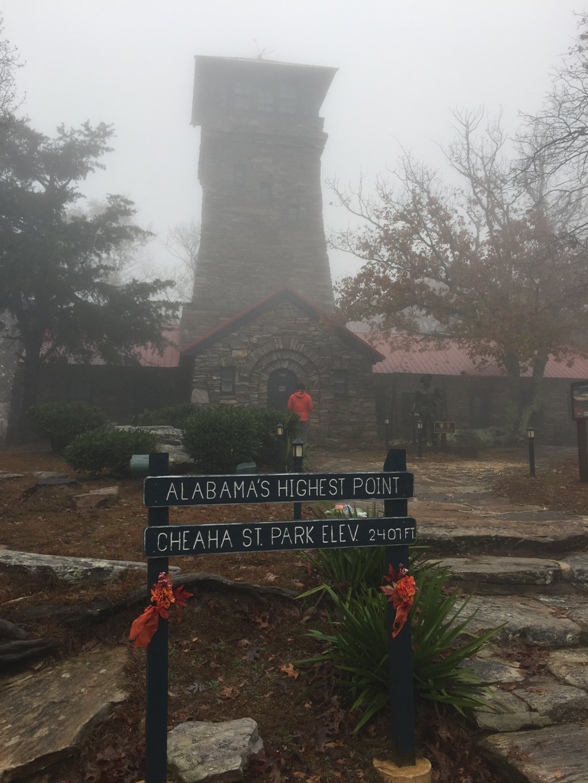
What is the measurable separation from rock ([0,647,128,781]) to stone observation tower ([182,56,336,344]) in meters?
24.8

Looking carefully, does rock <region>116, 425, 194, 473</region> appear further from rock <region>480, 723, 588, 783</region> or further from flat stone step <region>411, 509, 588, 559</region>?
rock <region>480, 723, 588, 783</region>

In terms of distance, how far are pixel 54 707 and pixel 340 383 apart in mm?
18840

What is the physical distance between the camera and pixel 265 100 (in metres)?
31.1

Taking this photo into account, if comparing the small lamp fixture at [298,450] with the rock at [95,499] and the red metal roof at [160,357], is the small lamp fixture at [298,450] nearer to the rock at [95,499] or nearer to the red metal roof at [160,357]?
the rock at [95,499]

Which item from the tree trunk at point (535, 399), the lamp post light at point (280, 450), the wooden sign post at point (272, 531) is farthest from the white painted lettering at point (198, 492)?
the tree trunk at point (535, 399)

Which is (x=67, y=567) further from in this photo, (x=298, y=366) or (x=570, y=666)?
(x=298, y=366)

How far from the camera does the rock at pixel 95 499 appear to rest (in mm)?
8578

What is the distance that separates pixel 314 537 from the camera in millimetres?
3336

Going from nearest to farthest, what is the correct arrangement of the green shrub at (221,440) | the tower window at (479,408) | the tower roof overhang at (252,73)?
the green shrub at (221,440) < the tower window at (479,408) < the tower roof overhang at (252,73)

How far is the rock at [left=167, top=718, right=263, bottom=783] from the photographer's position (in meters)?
3.20

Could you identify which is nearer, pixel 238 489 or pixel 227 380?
pixel 238 489

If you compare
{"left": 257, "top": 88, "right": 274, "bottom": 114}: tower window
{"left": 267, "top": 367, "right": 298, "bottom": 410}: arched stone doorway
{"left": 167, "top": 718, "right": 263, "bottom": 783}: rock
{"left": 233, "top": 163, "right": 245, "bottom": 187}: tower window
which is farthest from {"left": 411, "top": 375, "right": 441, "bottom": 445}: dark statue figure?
{"left": 257, "top": 88, "right": 274, "bottom": 114}: tower window

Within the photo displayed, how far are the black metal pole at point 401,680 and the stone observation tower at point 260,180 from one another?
25.4 meters

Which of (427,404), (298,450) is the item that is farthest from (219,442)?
(427,404)
